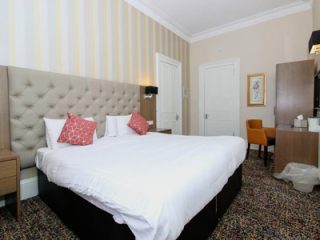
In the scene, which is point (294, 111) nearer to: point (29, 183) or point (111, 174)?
point (111, 174)

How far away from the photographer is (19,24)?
7.27ft

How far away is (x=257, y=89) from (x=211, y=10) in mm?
2080

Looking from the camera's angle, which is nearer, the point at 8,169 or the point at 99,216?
the point at 99,216

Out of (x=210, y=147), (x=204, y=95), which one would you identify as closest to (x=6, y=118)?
(x=210, y=147)

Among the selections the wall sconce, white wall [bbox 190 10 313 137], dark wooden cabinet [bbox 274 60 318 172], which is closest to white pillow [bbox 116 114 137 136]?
the wall sconce

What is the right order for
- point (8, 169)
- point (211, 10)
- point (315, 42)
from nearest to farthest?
point (8, 169) < point (315, 42) < point (211, 10)

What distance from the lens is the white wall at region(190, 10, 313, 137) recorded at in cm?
391

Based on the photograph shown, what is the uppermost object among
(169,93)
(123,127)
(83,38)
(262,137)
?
(83,38)

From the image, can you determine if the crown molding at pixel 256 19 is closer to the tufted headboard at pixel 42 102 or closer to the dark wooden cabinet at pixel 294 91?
the dark wooden cabinet at pixel 294 91

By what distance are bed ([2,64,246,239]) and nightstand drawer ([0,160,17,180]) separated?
26cm

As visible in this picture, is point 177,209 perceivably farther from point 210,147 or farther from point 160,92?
point 160,92

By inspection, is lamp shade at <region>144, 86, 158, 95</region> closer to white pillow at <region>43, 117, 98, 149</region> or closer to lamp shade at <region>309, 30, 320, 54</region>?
white pillow at <region>43, 117, 98, 149</region>

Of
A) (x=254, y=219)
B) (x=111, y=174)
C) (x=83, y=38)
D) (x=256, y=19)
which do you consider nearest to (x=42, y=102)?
(x=83, y=38)

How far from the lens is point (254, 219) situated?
5.98 ft
